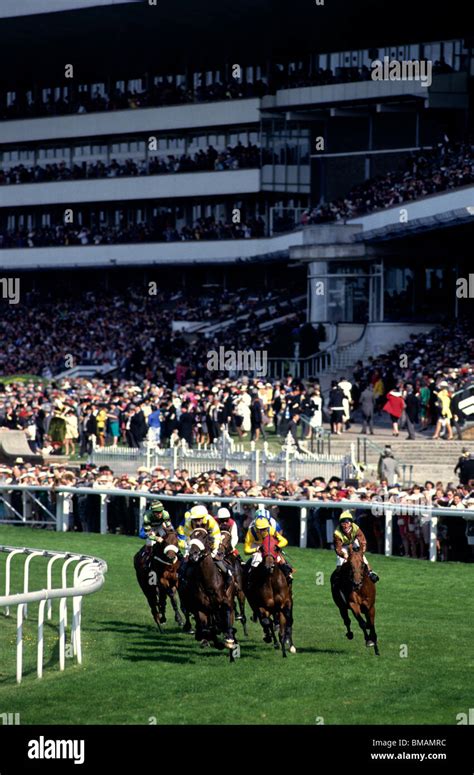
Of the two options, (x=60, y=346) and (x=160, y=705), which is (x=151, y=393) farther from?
(x=160, y=705)

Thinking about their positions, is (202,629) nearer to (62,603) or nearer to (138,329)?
(62,603)

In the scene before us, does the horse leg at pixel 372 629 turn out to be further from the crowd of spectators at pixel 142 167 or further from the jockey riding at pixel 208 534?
the crowd of spectators at pixel 142 167

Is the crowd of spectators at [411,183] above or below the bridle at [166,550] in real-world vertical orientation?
above

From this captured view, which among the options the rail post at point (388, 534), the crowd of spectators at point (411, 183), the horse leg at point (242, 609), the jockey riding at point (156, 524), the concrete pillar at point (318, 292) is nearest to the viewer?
the horse leg at point (242, 609)

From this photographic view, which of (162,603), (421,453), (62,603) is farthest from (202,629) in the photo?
(421,453)

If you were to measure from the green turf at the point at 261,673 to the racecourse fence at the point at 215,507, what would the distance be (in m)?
2.72

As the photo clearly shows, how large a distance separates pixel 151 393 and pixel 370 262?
36.0 ft

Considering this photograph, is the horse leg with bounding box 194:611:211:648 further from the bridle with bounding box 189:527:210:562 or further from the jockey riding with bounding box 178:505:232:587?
the bridle with bounding box 189:527:210:562

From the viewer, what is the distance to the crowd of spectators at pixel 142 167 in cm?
5521

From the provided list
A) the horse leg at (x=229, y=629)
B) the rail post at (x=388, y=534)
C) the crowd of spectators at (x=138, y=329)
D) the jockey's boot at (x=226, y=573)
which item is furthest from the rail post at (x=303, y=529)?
the crowd of spectators at (x=138, y=329)

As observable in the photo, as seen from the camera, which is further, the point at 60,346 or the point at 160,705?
the point at 60,346
